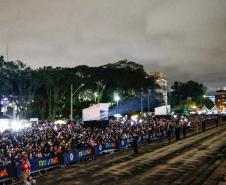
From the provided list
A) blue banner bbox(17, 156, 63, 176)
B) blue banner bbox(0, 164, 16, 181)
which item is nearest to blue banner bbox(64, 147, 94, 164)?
blue banner bbox(17, 156, 63, 176)

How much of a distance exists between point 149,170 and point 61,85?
57481mm

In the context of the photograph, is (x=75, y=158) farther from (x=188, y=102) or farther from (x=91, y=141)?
(x=188, y=102)

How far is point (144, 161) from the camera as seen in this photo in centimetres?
3128

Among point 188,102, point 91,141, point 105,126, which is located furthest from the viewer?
point 188,102

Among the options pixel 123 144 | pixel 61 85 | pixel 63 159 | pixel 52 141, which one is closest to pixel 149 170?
pixel 63 159

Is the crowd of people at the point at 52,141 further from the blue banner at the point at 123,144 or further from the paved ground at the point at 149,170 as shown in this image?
the paved ground at the point at 149,170

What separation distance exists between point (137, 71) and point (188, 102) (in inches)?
2735

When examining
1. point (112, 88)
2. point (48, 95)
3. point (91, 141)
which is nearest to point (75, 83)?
point (48, 95)

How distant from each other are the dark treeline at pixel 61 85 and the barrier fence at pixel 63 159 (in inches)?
1347

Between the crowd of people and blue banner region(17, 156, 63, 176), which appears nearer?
blue banner region(17, 156, 63, 176)

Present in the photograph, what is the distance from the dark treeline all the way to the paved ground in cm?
4038

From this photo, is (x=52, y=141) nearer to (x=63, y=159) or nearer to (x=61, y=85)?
(x=63, y=159)

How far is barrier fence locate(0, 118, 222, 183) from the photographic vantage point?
22.7 m

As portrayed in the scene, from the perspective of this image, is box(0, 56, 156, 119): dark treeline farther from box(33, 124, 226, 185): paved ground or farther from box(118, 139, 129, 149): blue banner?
box(33, 124, 226, 185): paved ground
